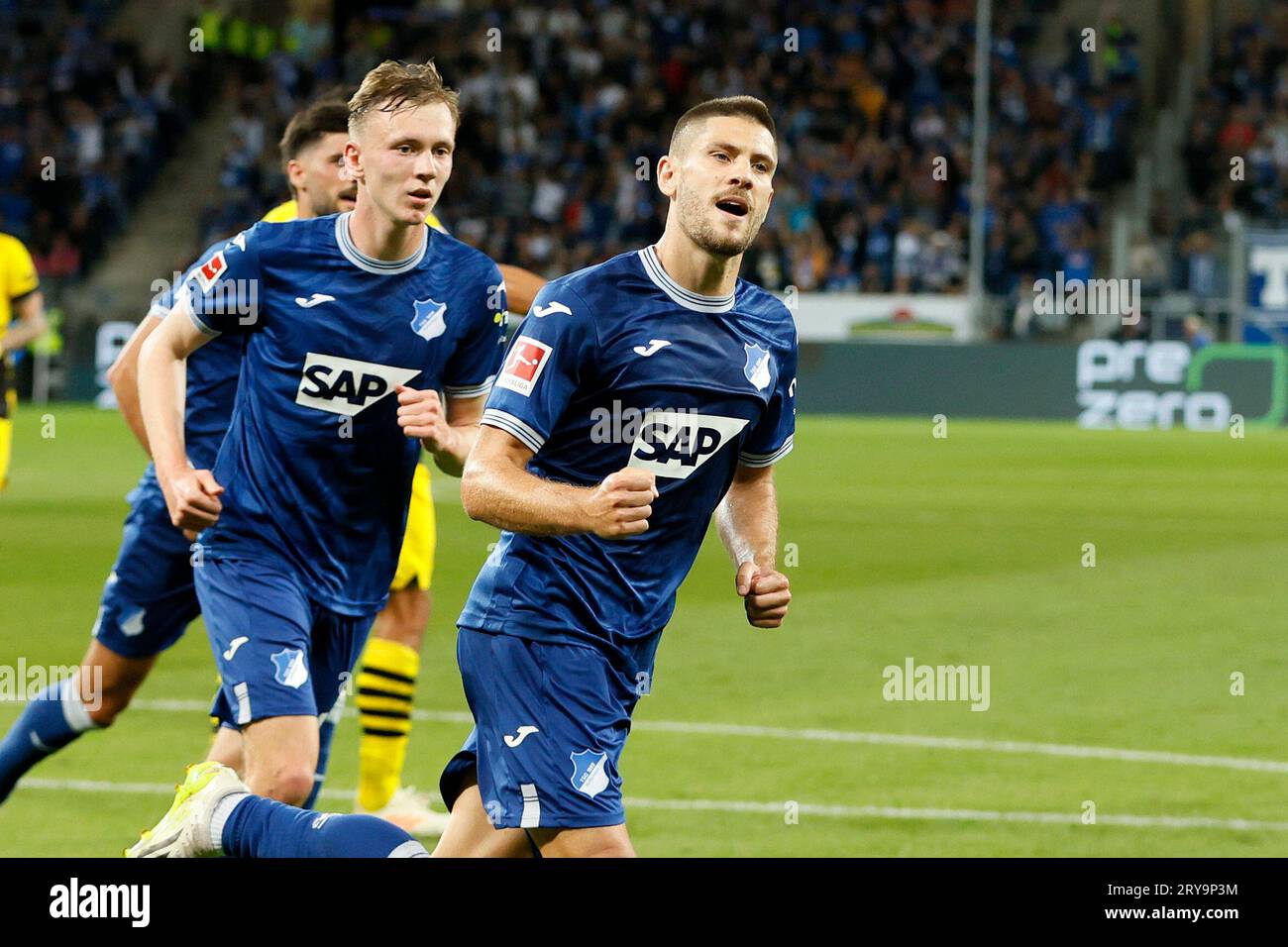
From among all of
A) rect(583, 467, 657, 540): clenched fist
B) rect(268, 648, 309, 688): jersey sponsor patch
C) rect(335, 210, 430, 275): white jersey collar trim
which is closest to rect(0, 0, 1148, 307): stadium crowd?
rect(335, 210, 430, 275): white jersey collar trim

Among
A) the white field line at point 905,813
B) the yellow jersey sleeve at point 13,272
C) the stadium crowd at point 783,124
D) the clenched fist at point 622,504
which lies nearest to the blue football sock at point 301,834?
the clenched fist at point 622,504

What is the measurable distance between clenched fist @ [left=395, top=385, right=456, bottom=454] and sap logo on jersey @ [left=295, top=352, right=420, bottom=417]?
A: 16.3 inches

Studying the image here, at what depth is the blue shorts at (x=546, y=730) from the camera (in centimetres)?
439

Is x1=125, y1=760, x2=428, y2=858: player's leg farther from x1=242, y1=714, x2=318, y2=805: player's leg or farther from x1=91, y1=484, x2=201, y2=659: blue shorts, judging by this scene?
x1=91, y1=484, x2=201, y2=659: blue shorts

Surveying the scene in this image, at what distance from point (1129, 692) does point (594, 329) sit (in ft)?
18.8

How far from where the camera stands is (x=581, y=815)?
4.38 m

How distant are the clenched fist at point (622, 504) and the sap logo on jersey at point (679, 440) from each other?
1.17 ft

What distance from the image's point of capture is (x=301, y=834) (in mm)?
4777

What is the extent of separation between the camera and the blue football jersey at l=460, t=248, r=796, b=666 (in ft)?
14.8

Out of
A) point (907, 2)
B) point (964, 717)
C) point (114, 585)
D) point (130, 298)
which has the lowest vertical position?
point (964, 717)

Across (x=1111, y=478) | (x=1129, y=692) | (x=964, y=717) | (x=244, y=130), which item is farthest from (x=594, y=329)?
(x=244, y=130)

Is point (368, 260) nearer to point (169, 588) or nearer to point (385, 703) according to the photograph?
point (169, 588)

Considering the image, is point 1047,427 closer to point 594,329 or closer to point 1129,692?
point 1129,692

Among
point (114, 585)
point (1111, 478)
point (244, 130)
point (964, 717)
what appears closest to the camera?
point (114, 585)
